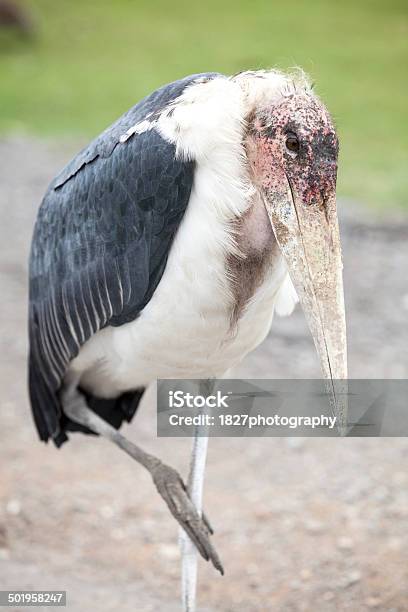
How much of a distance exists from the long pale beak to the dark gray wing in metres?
0.25

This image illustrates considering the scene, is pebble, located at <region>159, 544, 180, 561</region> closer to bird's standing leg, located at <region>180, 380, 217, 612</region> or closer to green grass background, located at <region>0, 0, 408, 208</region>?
bird's standing leg, located at <region>180, 380, 217, 612</region>

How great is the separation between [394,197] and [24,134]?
3090 millimetres

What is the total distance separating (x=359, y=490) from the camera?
394 centimetres

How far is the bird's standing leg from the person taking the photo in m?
2.99

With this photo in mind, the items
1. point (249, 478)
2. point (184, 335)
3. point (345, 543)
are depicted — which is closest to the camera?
point (184, 335)

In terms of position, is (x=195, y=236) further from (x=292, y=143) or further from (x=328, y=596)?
(x=328, y=596)

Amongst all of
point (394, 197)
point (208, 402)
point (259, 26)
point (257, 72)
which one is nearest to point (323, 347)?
point (257, 72)

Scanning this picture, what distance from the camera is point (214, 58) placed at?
10047 mm

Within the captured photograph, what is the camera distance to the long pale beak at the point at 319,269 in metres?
2.14

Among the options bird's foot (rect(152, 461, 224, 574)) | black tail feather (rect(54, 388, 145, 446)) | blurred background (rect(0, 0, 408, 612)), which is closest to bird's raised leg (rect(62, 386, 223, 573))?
bird's foot (rect(152, 461, 224, 574))

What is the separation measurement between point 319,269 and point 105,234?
64 centimetres

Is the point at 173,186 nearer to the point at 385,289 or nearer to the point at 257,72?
the point at 257,72

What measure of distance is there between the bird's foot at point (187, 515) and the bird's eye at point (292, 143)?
1.15 meters

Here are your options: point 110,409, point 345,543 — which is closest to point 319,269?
point 110,409
